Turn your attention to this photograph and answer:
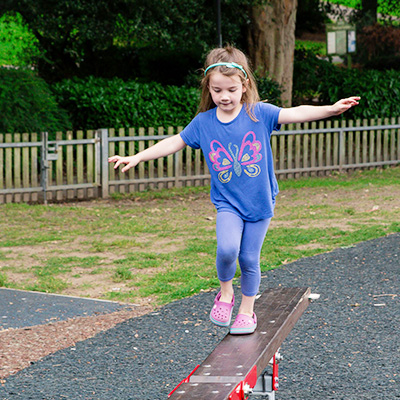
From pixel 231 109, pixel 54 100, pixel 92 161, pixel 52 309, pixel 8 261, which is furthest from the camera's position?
pixel 54 100

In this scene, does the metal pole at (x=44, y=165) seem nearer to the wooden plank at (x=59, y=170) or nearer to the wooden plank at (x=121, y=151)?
the wooden plank at (x=59, y=170)

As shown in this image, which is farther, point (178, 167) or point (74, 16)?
point (74, 16)

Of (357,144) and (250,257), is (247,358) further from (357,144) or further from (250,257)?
(357,144)

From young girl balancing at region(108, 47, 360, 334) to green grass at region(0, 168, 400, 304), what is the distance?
209 centimetres

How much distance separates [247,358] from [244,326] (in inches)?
16.4

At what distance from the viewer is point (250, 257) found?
12.3ft

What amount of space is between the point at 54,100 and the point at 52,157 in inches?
66.4

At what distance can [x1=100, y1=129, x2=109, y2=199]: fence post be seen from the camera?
36.7ft

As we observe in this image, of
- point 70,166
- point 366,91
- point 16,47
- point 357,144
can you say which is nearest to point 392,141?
point 357,144

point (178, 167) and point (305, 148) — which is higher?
point (305, 148)

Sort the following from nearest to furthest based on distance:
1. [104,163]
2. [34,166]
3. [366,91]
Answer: [34,166], [104,163], [366,91]

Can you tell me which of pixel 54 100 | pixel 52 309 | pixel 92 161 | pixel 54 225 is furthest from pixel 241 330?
pixel 54 100

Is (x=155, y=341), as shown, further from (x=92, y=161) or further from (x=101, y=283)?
(x=92, y=161)

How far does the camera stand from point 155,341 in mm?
4691
